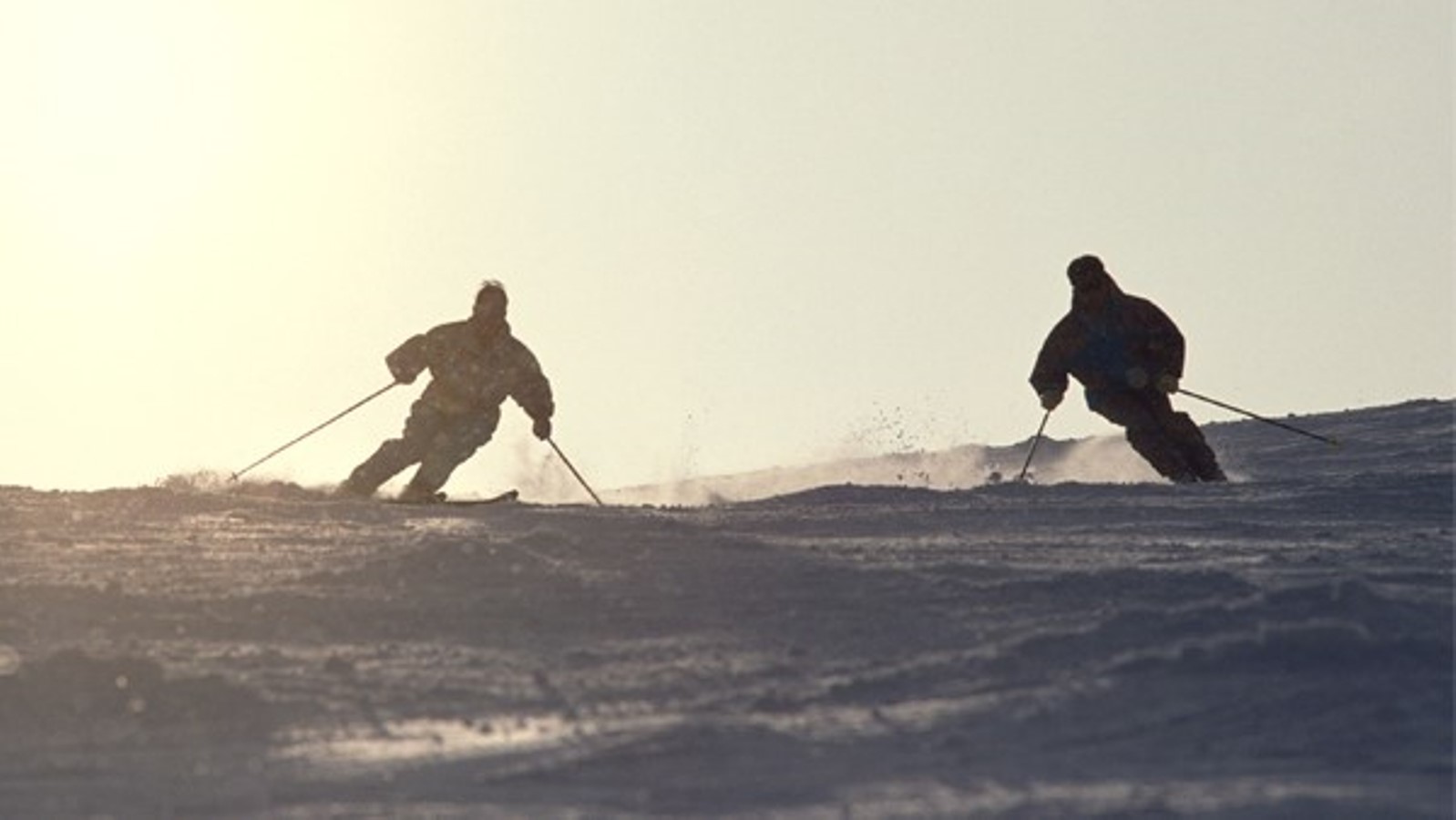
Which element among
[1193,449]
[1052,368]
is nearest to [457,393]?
[1052,368]

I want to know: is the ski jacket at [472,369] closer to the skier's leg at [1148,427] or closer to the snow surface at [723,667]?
the skier's leg at [1148,427]

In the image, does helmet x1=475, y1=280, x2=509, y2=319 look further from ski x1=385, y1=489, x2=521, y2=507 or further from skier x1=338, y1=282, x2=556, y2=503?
ski x1=385, y1=489, x2=521, y2=507

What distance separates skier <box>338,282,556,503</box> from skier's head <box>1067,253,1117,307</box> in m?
3.28

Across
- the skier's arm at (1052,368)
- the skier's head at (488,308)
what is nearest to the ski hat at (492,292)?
the skier's head at (488,308)

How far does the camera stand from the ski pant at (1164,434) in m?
20.0

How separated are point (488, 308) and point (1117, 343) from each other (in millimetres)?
3798

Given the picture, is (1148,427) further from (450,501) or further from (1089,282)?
(450,501)

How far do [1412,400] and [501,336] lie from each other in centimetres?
1055

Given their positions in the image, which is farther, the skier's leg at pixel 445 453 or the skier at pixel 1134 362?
the skier at pixel 1134 362

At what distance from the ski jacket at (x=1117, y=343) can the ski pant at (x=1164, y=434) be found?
0.32 ft

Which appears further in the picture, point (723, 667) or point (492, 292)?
point (492, 292)

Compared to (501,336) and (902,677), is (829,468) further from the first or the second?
(902,677)

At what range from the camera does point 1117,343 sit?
20.1 meters

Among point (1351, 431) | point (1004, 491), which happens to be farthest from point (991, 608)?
point (1351, 431)
